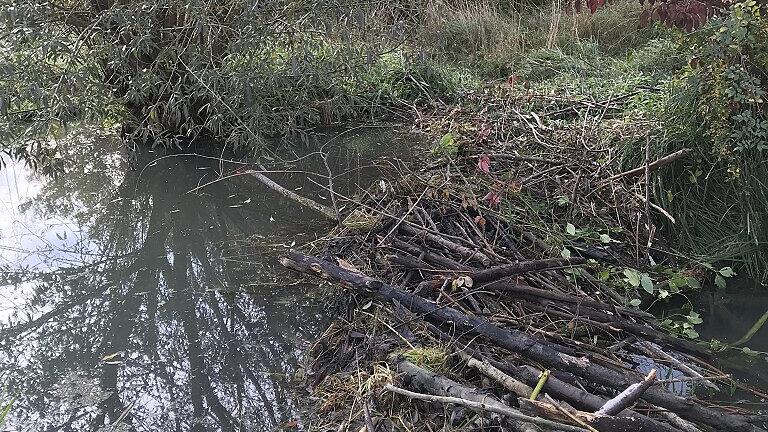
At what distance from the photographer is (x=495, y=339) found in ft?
9.07

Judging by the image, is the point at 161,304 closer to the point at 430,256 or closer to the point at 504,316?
the point at 430,256

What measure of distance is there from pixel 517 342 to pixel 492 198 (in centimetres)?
137

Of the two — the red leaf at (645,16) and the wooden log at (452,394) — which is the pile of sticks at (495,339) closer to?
the wooden log at (452,394)

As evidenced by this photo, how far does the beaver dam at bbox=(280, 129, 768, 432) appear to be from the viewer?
2.40 metres

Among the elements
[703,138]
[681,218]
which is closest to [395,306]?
[681,218]

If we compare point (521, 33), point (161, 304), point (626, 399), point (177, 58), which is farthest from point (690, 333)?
point (521, 33)

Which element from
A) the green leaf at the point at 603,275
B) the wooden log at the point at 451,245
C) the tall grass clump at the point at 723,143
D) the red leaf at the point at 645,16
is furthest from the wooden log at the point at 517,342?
the red leaf at the point at 645,16

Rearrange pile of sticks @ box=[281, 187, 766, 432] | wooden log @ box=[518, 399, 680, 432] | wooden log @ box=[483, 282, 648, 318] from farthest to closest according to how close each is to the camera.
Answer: wooden log @ box=[483, 282, 648, 318], pile of sticks @ box=[281, 187, 766, 432], wooden log @ box=[518, 399, 680, 432]

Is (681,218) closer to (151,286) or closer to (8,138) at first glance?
(151,286)

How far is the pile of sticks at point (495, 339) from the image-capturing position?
7.73 feet

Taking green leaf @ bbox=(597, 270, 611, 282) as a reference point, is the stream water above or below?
above

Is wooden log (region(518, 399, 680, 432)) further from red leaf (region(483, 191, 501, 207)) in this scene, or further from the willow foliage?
the willow foliage

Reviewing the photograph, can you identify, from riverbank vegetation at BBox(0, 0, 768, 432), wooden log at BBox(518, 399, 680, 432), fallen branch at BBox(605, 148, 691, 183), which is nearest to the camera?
wooden log at BBox(518, 399, 680, 432)

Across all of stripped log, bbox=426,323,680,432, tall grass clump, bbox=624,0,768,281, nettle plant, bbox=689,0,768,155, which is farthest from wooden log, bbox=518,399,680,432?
nettle plant, bbox=689,0,768,155
